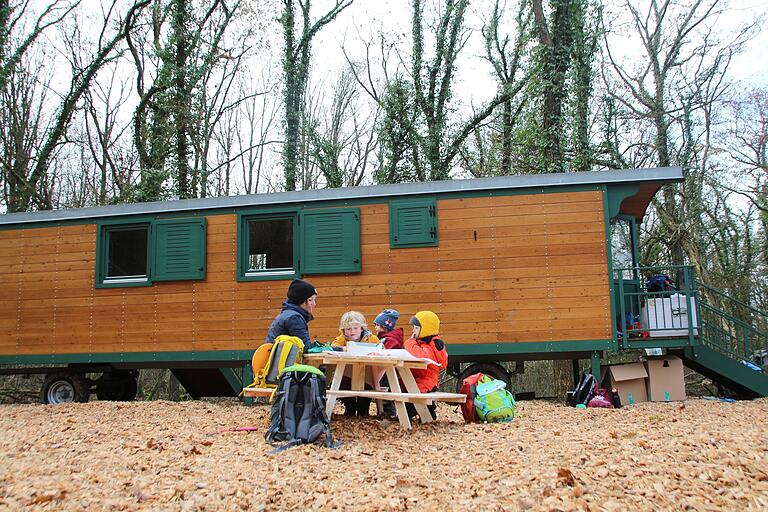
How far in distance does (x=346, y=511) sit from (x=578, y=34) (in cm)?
1322

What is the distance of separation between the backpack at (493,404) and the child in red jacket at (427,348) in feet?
1.74

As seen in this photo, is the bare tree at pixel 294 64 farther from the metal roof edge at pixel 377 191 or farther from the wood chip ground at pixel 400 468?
the wood chip ground at pixel 400 468

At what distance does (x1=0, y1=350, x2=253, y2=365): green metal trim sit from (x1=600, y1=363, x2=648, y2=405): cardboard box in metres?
5.03

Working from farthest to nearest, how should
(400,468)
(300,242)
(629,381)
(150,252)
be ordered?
(150,252) < (300,242) < (629,381) < (400,468)

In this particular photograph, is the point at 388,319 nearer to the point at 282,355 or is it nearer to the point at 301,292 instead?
the point at 301,292

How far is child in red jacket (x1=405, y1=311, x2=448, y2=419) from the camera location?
6344 mm

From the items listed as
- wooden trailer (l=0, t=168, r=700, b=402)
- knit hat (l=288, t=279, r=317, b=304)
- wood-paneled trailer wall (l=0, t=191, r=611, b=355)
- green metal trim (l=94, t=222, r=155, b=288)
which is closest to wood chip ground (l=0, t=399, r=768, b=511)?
knit hat (l=288, t=279, r=317, b=304)

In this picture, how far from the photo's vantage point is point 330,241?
9164mm

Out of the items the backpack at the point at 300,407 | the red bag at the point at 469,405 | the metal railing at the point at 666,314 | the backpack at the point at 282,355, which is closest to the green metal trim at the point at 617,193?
the metal railing at the point at 666,314

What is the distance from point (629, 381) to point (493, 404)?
3304 mm

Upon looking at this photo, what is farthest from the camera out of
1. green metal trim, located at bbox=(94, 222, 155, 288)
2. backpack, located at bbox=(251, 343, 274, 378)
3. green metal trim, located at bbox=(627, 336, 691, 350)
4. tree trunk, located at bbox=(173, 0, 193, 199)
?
tree trunk, located at bbox=(173, 0, 193, 199)

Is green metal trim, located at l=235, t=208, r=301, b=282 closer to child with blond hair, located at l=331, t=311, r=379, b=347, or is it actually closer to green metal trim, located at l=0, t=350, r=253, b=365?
green metal trim, located at l=0, t=350, r=253, b=365

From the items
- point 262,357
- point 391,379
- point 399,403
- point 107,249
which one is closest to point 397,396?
point 391,379

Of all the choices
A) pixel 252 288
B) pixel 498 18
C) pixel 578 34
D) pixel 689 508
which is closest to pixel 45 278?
pixel 252 288
